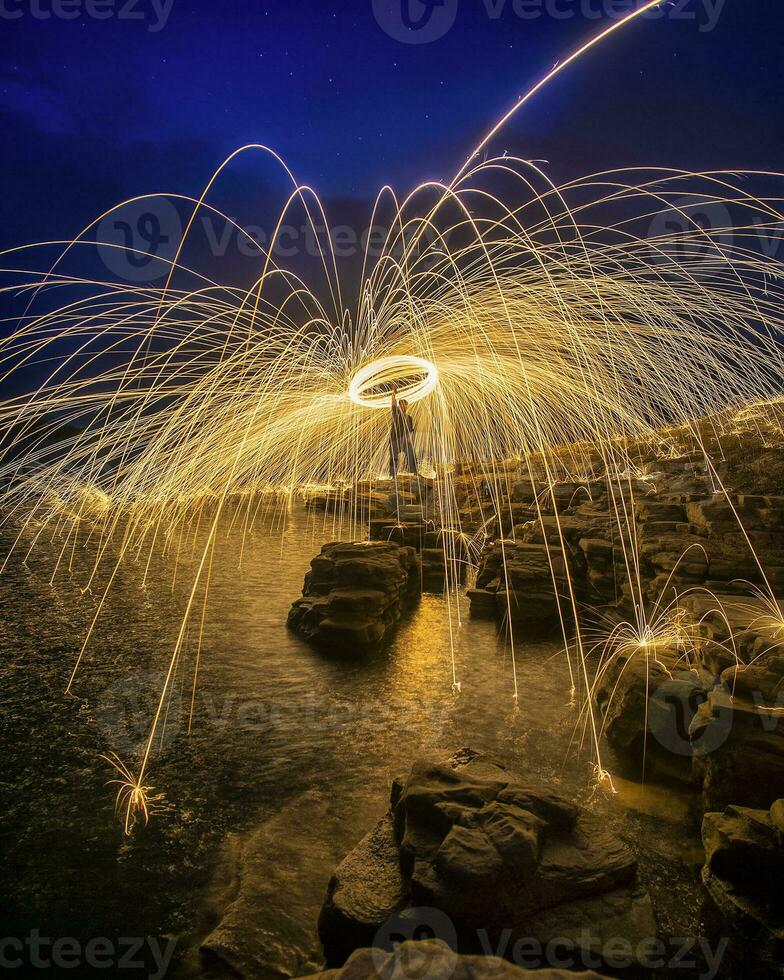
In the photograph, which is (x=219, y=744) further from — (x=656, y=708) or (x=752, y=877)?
(x=752, y=877)

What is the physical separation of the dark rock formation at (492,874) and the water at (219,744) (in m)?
0.63

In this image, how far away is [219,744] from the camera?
6.59m

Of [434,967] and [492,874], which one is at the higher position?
[492,874]

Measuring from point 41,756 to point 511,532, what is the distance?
612 inches

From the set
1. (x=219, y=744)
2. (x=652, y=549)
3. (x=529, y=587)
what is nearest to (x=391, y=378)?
(x=529, y=587)

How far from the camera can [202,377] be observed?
10.2 m

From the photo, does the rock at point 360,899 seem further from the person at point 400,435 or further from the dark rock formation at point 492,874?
the person at point 400,435

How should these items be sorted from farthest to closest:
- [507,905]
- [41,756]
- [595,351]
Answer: [595,351], [41,756], [507,905]

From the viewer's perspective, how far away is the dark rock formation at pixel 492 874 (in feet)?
11.3

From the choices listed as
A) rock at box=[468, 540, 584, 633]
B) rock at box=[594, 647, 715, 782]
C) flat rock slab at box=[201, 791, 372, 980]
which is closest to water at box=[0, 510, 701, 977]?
flat rock slab at box=[201, 791, 372, 980]

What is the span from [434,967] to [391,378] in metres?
10.9

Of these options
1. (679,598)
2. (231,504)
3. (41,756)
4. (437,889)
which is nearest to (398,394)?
(679,598)

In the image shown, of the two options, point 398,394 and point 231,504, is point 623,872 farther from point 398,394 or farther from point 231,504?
point 231,504

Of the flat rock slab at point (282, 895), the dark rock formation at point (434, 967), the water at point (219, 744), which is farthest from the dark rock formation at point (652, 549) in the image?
the dark rock formation at point (434, 967)
